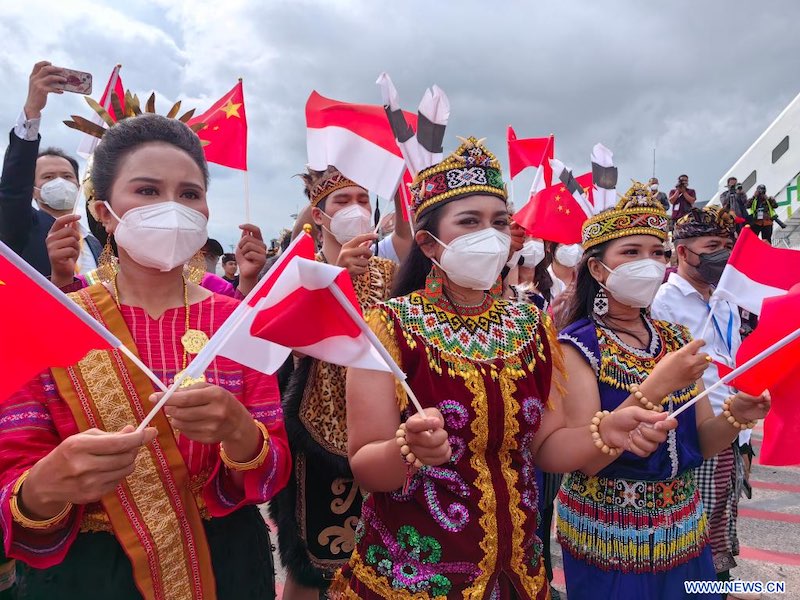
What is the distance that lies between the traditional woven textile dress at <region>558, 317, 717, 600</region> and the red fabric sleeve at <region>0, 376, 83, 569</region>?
5.81 feet

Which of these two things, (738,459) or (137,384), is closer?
(137,384)

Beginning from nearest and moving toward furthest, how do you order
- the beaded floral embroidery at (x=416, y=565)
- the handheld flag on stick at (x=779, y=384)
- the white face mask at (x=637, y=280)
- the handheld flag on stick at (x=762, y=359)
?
the beaded floral embroidery at (x=416, y=565) → the handheld flag on stick at (x=762, y=359) → the handheld flag on stick at (x=779, y=384) → the white face mask at (x=637, y=280)

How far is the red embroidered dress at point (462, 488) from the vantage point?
5.32 ft

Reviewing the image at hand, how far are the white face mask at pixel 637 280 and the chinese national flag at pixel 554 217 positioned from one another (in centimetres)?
142

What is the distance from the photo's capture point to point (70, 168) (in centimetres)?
358

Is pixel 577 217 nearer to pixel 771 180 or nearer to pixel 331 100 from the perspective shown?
pixel 331 100

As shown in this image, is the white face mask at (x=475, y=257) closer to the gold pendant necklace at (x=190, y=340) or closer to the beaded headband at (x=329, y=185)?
the gold pendant necklace at (x=190, y=340)

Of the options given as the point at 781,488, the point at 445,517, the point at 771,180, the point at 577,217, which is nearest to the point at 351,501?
the point at 445,517

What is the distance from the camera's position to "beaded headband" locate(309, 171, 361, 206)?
9.94 feet

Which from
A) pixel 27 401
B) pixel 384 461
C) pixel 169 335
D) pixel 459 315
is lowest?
pixel 384 461

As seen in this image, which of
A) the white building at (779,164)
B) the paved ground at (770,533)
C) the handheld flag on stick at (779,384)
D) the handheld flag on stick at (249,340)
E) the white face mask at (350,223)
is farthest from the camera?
the white building at (779,164)

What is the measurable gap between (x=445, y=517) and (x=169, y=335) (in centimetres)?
93

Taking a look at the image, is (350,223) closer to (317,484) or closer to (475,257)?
(475,257)

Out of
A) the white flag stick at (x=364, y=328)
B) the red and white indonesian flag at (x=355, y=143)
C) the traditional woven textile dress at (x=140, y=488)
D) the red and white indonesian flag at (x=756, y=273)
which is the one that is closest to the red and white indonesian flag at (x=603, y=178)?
the red and white indonesian flag at (x=756, y=273)
